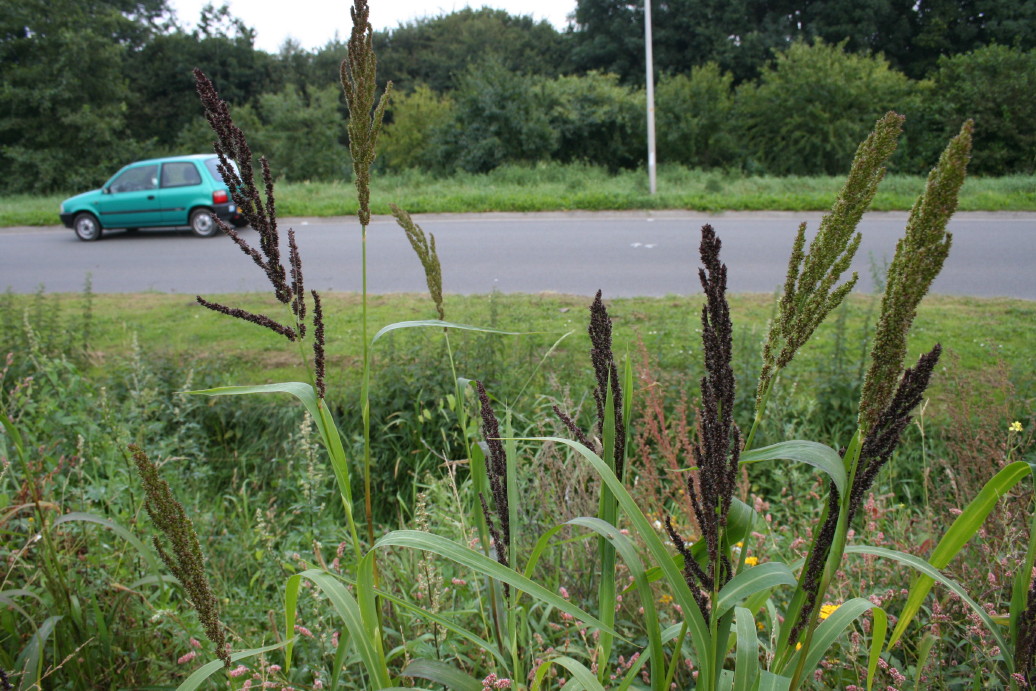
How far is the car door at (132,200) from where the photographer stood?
15.5 m

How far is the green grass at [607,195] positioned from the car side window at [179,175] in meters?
2.16

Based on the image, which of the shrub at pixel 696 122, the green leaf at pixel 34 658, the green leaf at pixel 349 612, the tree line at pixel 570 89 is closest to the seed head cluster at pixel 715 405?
the green leaf at pixel 349 612

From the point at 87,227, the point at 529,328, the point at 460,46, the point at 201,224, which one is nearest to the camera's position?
the point at 529,328

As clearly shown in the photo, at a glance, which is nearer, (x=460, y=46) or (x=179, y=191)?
(x=179, y=191)

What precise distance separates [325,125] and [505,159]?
9.17 m

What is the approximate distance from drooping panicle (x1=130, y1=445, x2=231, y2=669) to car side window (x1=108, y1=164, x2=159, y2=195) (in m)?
16.1

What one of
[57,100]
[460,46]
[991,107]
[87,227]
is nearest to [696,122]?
[991,107]

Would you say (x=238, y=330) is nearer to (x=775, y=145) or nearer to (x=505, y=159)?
(x=505, y=159)

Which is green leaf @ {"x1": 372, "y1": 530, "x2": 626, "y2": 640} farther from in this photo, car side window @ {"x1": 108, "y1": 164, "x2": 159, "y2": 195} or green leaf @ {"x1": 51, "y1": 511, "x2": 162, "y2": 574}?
car side window @ {"x1": 108, "y1": 164, "x2": 159, "y2": 195}

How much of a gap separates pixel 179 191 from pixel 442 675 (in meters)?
15.6

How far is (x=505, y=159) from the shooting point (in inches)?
992

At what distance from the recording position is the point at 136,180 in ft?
51.4

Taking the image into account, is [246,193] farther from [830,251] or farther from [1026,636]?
[1026,636]

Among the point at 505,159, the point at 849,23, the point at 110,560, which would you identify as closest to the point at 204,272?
the point at 110,560
